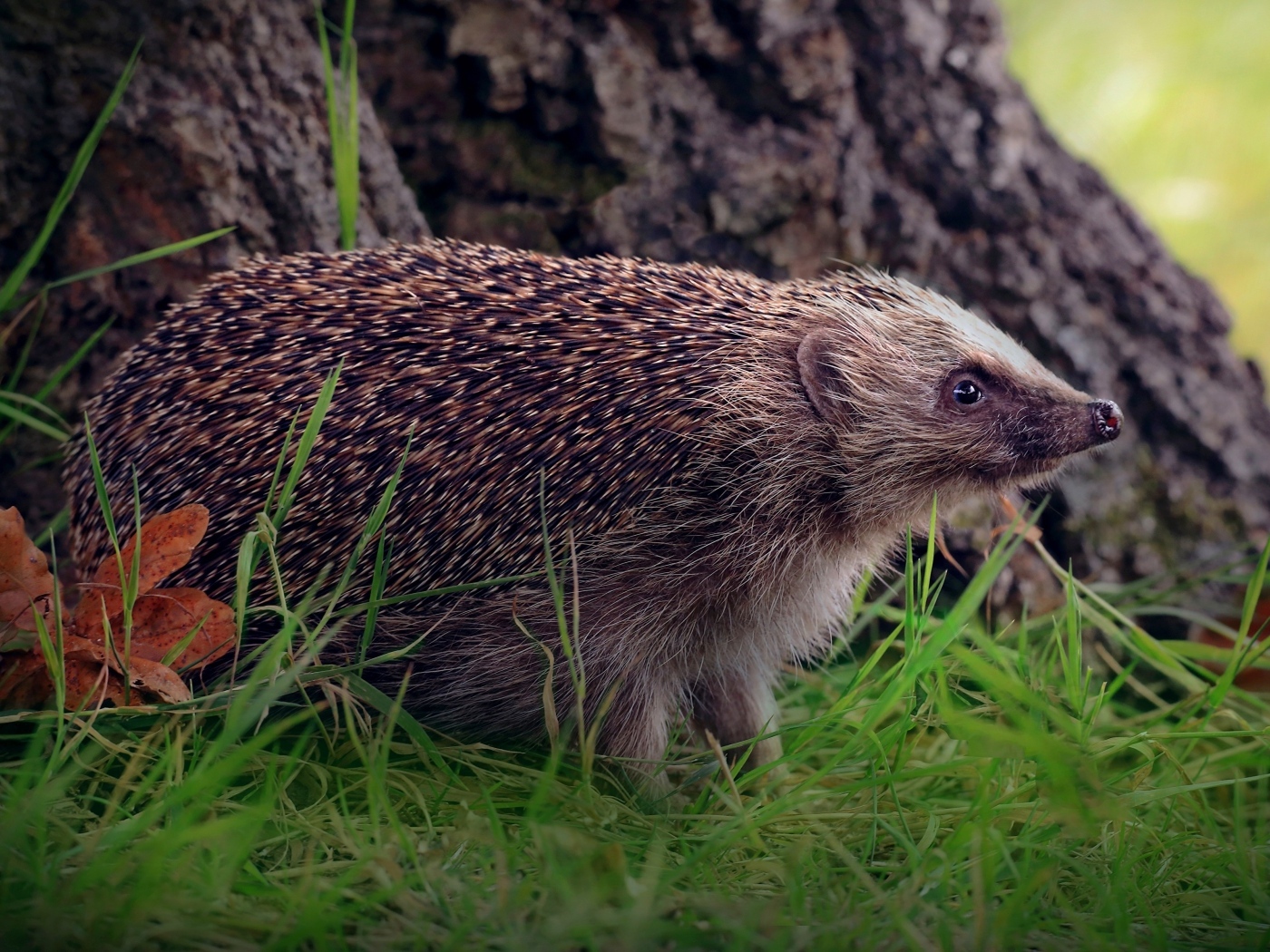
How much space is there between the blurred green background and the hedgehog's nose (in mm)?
6830

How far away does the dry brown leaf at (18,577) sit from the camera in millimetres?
3262

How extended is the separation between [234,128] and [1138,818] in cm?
382

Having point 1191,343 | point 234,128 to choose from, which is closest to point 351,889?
point 234,128

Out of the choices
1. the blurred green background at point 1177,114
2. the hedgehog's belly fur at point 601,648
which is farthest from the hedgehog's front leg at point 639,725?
the blurred green background at point 1177,114

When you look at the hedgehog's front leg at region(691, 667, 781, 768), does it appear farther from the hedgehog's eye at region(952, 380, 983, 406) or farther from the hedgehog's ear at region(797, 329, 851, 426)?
the hedgehog's eye at region(952, 380, 983, 406)

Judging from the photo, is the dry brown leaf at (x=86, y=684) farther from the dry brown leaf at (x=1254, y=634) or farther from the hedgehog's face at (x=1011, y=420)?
the dry brown leaf at (x=1254, y=634)

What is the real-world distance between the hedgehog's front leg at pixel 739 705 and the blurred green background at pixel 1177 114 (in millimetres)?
7307

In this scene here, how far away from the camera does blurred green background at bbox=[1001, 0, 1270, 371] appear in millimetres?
10008

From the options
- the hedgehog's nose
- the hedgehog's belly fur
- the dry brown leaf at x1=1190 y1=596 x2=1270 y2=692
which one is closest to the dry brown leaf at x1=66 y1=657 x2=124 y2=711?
the hedgehog's belly fur

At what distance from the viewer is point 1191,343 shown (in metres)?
5.64

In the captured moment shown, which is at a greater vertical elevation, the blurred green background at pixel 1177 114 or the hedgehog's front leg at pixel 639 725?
the blurred green background at pixel 1177 114

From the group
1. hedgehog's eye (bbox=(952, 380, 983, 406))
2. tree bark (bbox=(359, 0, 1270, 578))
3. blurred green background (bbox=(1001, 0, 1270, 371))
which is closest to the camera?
hedgehog's eye (bbox=(952, 380, 983, 406))

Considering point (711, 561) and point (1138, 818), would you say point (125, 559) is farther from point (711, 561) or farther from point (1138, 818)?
point (1138, 818)

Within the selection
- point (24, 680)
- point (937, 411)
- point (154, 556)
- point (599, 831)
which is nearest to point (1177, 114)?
point (937, 411)
